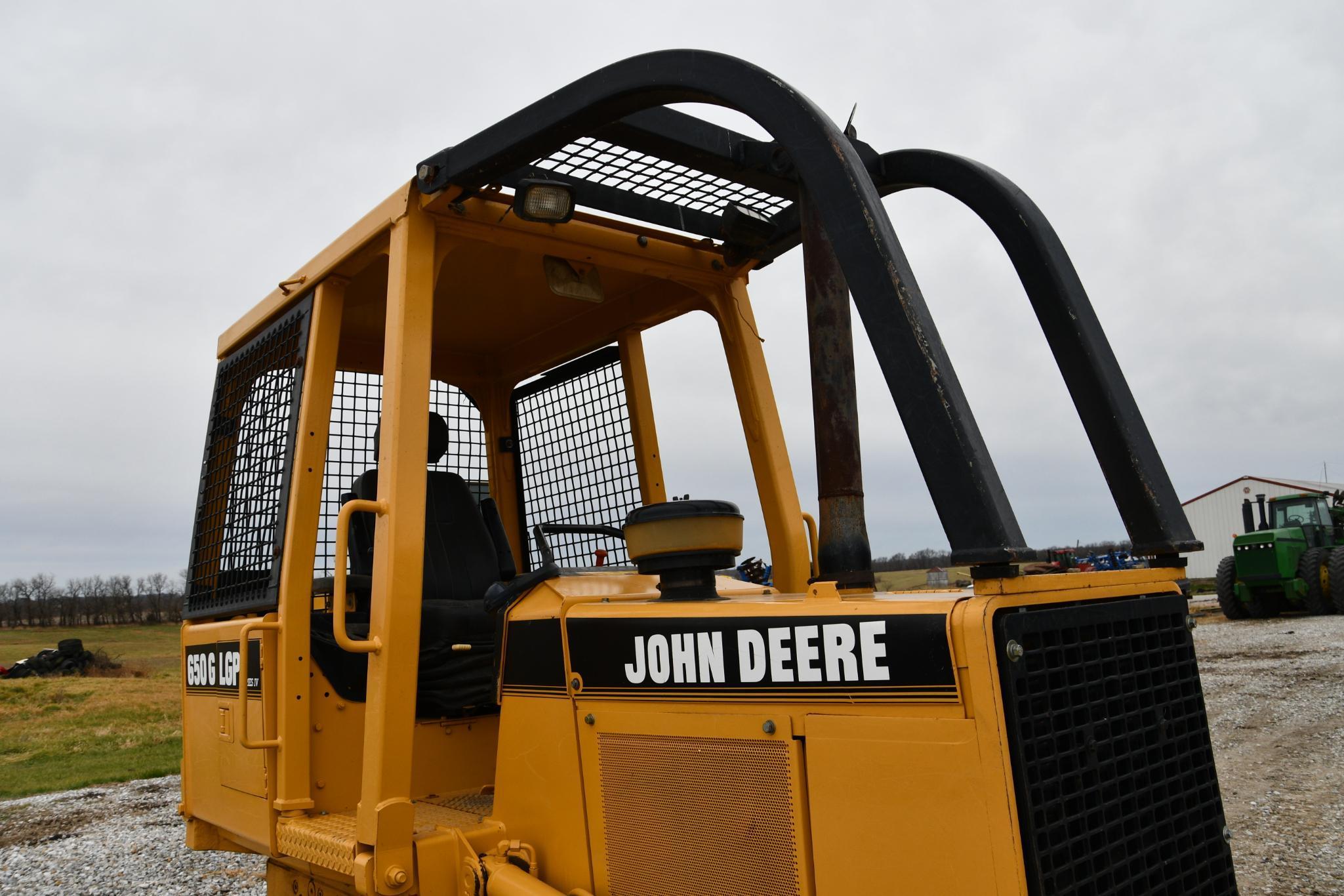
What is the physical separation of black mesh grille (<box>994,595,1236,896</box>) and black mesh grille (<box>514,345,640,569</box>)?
7.90 ft

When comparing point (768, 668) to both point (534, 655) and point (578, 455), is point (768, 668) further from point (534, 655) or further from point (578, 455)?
point (578, 455)

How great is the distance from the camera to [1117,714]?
6.66ft

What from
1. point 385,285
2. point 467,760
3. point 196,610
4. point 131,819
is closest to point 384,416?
point 385,285

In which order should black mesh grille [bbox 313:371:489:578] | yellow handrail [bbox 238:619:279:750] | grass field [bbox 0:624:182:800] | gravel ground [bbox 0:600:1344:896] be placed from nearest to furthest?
1. yellow handrail [bbox 238:619:279:750]
2. black mesh grille [bbox 313:371:489:578]
3. gravel ground [bbox 0:600:1344:896]
4. grass field [bbox 0:624:182:800]

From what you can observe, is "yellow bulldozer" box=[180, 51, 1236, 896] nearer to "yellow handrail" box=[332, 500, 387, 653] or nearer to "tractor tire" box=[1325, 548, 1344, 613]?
"yellow handrail" box=[332, 500, 387, 653]

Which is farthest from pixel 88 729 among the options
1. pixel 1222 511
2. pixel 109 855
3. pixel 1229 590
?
pixel 1222 511

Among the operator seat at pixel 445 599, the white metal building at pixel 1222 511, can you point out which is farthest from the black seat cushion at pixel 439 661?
the white metal building at pixel 1222 511

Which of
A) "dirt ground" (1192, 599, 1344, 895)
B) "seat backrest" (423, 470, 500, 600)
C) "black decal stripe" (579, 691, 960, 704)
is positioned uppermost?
"seat backrest" (423, 470, 500, 600)

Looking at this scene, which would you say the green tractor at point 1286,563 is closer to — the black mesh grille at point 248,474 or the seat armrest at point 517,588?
the black mesh grille at point 248,474

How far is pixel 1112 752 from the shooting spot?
199cm

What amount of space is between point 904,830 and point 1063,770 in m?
0.32

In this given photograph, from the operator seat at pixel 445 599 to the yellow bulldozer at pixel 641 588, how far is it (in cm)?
2

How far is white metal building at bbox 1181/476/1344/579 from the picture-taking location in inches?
1731

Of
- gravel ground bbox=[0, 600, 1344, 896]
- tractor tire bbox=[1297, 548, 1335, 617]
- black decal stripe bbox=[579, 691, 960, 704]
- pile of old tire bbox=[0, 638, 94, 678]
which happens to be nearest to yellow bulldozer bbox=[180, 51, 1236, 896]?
black decal stripe bbox=[579, 691, 960, 704]
